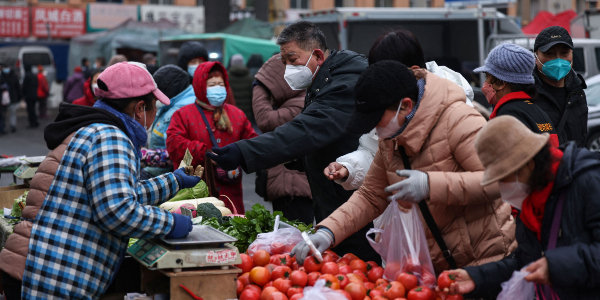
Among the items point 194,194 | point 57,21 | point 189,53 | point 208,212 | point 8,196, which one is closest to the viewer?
point 208,212

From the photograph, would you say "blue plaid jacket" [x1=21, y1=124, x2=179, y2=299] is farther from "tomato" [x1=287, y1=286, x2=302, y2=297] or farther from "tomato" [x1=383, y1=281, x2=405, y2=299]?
"tomato" [x1=383, y1=281, x2=405, y2=299]

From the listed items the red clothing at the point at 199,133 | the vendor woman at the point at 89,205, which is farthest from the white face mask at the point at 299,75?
the red clothing at the point at 199,133

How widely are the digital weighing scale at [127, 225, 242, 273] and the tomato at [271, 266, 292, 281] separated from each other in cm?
22

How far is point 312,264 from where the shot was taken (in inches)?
112

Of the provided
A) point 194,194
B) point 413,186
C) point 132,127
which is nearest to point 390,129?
point 413,186

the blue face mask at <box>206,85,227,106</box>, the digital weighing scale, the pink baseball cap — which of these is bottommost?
the digital weighing scale

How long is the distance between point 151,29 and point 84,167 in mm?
21749

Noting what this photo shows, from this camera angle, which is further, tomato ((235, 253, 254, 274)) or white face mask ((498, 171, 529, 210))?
tomato ((235, 253, 254, 274))

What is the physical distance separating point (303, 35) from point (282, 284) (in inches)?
62.1

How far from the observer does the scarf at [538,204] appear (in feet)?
6.95

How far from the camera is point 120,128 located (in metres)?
2.69

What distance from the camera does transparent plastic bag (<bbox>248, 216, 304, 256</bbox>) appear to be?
10.4 feet

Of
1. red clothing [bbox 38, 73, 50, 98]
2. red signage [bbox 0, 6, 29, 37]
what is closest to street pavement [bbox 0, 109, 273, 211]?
red clothing [bbox 38, 73, 50, 98]

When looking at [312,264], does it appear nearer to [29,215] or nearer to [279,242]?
[279,242]
